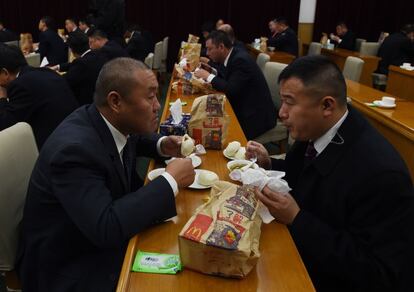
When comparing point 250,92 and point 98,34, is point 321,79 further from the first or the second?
point 98,34

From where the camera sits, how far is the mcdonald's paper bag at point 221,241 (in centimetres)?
99

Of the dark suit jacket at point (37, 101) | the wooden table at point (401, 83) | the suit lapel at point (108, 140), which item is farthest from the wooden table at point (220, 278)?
the wooden table at point (401, 83)

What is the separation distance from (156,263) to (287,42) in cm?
634

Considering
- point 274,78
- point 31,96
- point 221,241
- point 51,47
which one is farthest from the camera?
point 51,47

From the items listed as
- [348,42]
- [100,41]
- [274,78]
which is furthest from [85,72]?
[348,42]

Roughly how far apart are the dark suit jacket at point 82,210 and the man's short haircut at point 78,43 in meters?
2.68

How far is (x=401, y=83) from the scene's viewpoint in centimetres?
446

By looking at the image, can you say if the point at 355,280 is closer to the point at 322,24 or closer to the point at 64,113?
the point at 64,113

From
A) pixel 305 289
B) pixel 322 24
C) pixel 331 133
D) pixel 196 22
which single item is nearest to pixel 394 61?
pixel 322 24

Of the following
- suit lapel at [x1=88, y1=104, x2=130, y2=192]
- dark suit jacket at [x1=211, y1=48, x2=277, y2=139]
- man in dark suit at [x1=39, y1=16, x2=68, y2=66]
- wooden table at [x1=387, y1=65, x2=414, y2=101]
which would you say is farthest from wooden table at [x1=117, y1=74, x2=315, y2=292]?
man in dark suit at [x1=39, y1=16, x2=68, y2=66]

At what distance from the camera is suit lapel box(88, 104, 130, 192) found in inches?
51.4

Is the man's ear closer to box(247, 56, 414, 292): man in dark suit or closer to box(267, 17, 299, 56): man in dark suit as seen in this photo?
box(247, 56, 414, 292): man in dark suit

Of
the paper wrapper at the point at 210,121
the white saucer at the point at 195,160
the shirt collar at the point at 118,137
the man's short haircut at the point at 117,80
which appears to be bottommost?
the white saucer at the point at 195,160

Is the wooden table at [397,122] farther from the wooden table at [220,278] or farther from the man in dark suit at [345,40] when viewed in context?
the man in dark suit at [345,40]
